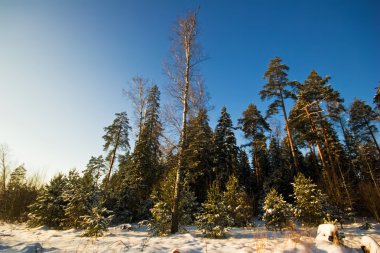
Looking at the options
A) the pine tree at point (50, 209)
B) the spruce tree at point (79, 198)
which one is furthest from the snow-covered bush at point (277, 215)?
the pine tree at point (50, 209)

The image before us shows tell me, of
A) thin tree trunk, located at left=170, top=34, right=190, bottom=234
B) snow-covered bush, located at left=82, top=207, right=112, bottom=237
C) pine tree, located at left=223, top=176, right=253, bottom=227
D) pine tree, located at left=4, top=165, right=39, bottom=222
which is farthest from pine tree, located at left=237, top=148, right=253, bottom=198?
pine tree, located at left=4, top=165, right=39, bottom=222

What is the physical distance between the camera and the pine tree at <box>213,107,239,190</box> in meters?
20.7

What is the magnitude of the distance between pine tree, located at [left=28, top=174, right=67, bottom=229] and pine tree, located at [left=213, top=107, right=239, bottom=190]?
42.7 feet

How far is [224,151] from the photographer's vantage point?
70.3 feet

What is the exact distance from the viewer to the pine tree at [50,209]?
13852mm

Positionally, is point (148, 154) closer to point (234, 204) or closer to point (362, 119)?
point (234, 204)

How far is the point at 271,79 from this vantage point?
68.3 ft

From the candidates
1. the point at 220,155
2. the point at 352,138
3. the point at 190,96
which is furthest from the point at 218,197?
the point at 352,138

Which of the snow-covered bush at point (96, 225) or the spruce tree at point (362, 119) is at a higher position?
the spruce tree at point (362, 119)

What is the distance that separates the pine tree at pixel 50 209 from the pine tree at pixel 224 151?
13.0m

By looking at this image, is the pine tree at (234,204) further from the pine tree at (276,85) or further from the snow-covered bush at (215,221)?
the pine tree at (276,85)

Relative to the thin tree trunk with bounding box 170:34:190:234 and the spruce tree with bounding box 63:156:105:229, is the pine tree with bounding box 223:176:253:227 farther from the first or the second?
the spruce tree with bounding box 63:156:105:229

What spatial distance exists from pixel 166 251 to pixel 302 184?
9.66m

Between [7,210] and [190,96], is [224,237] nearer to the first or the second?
[190,96]
